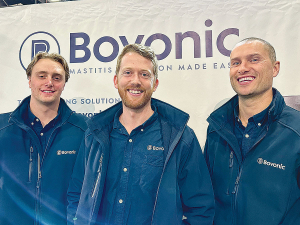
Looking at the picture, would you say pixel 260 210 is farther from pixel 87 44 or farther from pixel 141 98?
pixel 87 44

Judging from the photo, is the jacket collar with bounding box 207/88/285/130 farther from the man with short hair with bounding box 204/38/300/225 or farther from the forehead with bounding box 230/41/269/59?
the forehead with bounding box 230/41/269/59

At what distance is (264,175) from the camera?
4.82ft

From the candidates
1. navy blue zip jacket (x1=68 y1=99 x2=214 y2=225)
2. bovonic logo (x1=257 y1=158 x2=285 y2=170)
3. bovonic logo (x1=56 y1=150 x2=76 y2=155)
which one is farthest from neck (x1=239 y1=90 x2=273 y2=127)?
bovonic logo (x1=56 y1=150 x2=76 y2=155)

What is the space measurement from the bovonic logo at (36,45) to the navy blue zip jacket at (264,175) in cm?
225

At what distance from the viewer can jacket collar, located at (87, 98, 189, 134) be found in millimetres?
1544

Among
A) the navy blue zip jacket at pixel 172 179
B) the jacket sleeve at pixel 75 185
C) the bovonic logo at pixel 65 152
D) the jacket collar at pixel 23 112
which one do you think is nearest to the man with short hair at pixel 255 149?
the navy blue zip jacket at pixel 172 179

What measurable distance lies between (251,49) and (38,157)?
1.71 metres

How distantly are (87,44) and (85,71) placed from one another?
32 centimetres

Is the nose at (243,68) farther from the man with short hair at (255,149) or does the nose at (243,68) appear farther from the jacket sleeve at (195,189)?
the jacket sleeve at (195,189)

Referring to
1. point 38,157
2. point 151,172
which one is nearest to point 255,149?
point 151,172

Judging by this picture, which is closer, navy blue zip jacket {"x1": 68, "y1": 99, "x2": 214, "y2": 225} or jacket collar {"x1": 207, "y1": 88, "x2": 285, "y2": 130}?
navy blue zip jacket {"x1": 68, "y1": 99, "x2": 214, "y2": 225}

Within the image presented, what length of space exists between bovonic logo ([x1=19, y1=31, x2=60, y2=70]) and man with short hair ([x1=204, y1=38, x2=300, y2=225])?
2158mm

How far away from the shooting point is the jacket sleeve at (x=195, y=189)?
4.70 ft

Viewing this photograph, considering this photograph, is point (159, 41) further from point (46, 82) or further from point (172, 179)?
point (172, 179)
